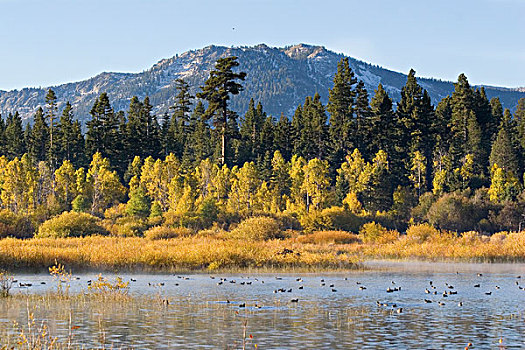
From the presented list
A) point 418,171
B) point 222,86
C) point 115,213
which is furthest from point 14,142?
point 418,171

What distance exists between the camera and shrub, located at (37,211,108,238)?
5616cm

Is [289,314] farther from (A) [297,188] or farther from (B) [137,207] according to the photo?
(A) [297,188]

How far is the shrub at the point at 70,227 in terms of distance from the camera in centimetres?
5616

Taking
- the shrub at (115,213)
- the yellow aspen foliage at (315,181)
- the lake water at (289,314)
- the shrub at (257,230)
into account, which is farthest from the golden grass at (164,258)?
the yellow aspen foliage at (315,181)

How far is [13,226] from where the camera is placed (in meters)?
61.8

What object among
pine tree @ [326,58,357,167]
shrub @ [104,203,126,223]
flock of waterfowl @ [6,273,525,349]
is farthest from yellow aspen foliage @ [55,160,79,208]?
flock of waterfowl @ [6,273,525,349]

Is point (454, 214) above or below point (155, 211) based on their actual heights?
below

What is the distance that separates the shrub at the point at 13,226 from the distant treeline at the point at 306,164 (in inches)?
278

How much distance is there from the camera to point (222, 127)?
283ft

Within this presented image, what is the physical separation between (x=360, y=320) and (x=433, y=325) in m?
2.01

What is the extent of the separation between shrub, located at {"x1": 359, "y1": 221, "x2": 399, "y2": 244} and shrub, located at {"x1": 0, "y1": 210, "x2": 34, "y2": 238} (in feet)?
91.1

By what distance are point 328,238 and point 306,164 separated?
26633mm

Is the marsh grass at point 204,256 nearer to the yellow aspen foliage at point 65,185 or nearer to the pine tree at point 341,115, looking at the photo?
the yellow aspen foliage at point 65,185

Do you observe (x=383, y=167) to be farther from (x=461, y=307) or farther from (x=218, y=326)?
(x=218, y=326)
